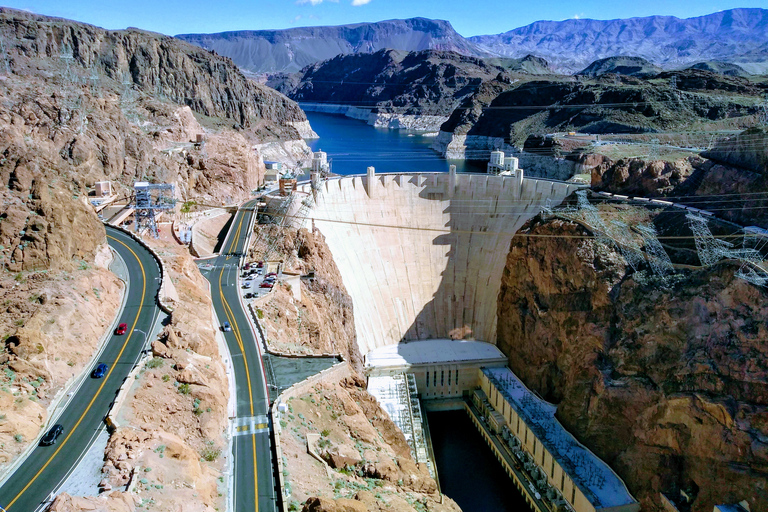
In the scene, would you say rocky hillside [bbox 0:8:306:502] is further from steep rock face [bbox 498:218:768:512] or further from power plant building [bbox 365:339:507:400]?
steep rock face [bbox 498:218:768:512]

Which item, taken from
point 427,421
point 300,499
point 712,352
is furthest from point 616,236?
point 300,499

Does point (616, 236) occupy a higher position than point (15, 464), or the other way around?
point (616, 236)

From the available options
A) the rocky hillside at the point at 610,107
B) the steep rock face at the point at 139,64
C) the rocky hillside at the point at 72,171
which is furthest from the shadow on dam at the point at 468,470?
the rocky hillside at the point at 610,107

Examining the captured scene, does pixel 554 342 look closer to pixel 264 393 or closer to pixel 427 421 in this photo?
pixel 427 421

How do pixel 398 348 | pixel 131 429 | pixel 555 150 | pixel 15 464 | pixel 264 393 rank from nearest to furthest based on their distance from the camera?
pixel 15 464
pixel 131 429
pixel 264 393
pixel 398 348
pixel 555 150

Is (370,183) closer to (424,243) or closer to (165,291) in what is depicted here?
(424,243)
